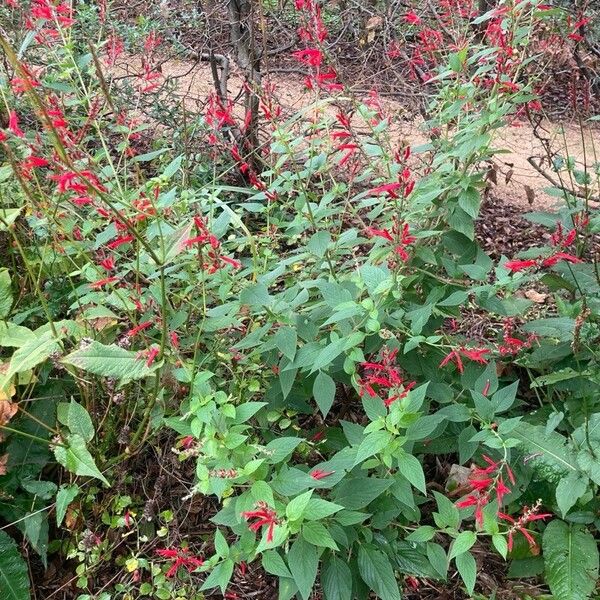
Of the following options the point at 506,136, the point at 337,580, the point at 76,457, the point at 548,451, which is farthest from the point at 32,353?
Result: the point at 506,136

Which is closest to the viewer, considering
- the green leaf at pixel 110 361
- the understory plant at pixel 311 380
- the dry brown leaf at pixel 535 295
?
the understory plant at pixel 311 380

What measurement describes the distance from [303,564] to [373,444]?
346 millimetres

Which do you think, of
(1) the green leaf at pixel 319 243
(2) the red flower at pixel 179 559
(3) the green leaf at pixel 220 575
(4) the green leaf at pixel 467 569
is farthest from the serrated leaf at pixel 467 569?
(1) the green leaf at pixel 319 243

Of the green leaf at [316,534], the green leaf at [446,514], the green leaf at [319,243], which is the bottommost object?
the green leaf at [446,514]

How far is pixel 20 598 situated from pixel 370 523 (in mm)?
1162

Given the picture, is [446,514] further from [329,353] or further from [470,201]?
[470,201]

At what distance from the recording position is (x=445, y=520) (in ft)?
6.12

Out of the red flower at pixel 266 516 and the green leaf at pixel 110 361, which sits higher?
the green leaf at pixel 110 361

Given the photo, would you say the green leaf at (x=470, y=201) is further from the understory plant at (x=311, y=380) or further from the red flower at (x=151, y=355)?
the red flower at (x=151, y=355)

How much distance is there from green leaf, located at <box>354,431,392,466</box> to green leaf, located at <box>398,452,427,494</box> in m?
0.07

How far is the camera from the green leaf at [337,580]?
1830 mm

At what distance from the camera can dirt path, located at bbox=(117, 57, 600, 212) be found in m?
4.38

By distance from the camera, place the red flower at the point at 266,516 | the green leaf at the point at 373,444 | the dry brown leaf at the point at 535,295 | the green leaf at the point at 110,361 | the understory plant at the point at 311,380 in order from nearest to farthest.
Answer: the red flower at the point at 266,516 → the green leaf at the point at 373,444 → the understory plant at the point at 311,380 → the green leaf at the point at 110,361 → the dry brown leaf at the point at 535,295

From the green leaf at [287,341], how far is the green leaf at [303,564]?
49cm
